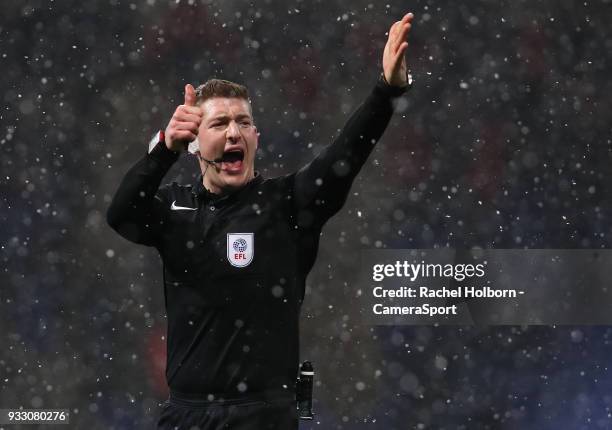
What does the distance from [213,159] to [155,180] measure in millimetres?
→ 327

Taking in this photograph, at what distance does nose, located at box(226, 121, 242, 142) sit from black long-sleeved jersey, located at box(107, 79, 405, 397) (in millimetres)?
207

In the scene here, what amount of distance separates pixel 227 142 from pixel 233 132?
1.8 inches

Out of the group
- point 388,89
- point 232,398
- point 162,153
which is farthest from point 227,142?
point 232,398

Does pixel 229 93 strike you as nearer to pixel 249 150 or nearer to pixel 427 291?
pixel 249 150

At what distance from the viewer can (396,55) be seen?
2.93 m

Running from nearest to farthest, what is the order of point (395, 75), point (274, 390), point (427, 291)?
point (395, 75) → point (274, 390) → point (427, 291)

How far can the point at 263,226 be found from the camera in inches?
128

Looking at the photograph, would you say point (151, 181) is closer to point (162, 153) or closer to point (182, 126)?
point (162, 153)

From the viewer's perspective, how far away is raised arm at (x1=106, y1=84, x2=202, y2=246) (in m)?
3.08

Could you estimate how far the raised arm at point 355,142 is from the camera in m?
2.94

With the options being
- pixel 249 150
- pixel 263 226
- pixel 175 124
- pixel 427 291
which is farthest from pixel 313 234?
pixel 427 291

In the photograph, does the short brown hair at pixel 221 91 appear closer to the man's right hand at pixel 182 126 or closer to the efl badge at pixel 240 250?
the man's right hand at pixel 182 126

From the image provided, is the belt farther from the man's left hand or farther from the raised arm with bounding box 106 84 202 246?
the man's left hand

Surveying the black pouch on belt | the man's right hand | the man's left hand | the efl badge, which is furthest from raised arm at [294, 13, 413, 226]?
the black pouch on belt
